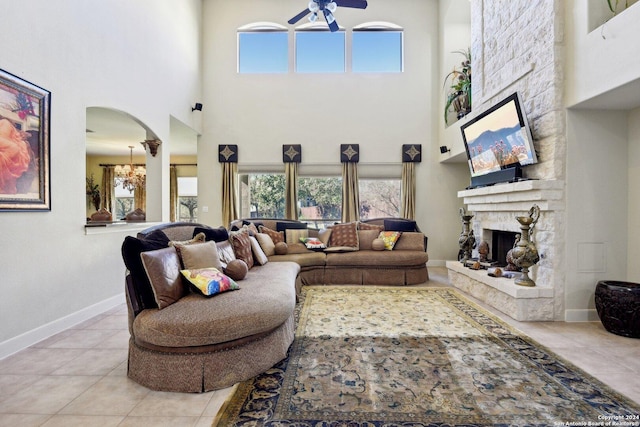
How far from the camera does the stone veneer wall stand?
10.7 ft

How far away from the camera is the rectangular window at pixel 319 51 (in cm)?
688

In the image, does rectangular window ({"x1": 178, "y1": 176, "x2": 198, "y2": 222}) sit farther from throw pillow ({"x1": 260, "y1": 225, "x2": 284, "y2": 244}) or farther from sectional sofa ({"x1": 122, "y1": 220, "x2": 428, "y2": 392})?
sectional sofa ({"x1": 122, "y1": 220, "x2": 428, "y2": 392})

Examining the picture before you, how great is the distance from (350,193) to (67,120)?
468 cm

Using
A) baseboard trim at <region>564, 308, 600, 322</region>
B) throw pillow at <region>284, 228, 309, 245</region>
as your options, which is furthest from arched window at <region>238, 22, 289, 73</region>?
baseboard trim at <region>564, 308, 600, 322</region>

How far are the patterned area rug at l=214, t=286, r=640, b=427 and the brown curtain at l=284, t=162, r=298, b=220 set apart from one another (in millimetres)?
3711

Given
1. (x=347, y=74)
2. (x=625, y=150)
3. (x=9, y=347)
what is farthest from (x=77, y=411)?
(x=347, y=74)

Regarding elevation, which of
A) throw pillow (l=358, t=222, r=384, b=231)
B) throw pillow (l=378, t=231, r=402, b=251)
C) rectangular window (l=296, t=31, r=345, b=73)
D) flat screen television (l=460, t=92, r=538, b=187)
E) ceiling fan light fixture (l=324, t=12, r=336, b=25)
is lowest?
throw pillow (l=378, t=231, r=402, b=251)

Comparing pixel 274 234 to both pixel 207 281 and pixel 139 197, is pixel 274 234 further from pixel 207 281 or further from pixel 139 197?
pixel 139 197

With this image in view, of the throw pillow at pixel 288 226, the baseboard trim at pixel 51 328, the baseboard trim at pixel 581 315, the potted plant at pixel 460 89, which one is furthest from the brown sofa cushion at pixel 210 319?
the potted plant at pixel 460 89

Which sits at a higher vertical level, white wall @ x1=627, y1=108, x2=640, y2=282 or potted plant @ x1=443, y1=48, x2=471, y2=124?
potted plant @ x1=443, y1=48, x2=471, y2=124

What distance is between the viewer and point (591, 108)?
126 inches

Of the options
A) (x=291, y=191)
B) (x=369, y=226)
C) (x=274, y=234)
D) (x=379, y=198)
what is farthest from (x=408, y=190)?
(x=274, y=234)

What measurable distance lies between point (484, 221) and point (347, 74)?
4.12m

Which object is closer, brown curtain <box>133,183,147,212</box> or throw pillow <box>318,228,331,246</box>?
throw pillow <box>318,228,331,246</box>
